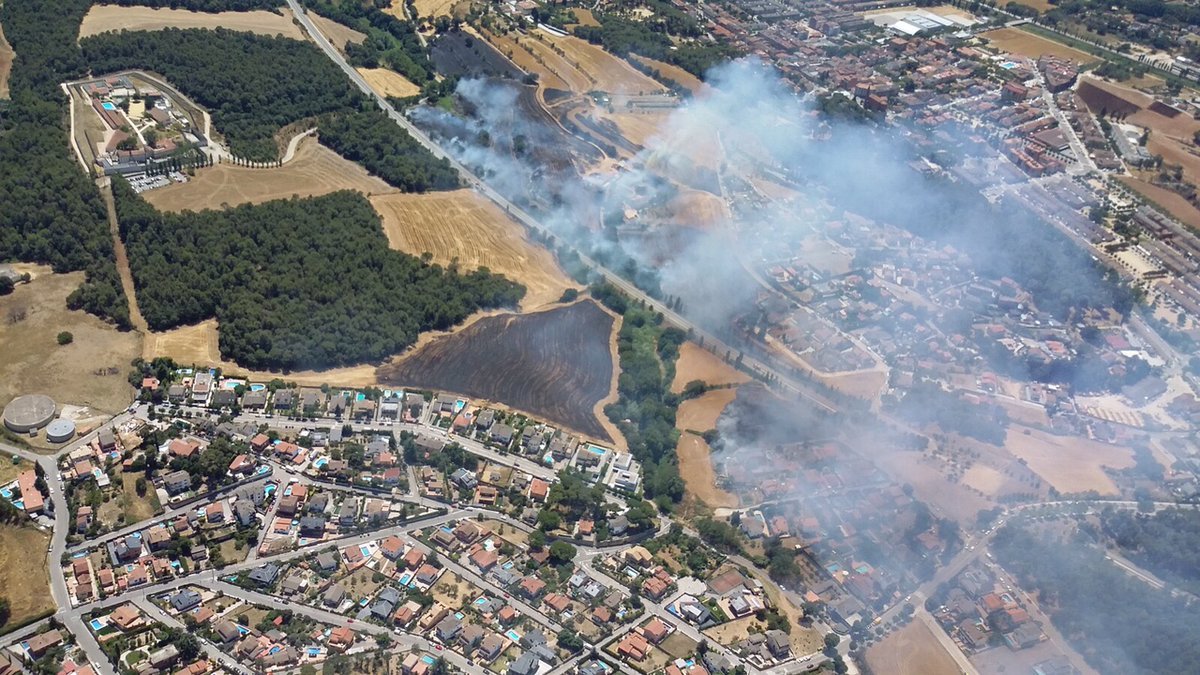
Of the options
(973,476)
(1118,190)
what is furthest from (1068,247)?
(973,476)

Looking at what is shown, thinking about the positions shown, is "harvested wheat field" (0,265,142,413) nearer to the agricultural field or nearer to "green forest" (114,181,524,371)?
"green forest" (114,181,524,371)

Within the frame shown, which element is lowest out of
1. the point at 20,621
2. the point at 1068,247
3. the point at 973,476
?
the point at 20,621

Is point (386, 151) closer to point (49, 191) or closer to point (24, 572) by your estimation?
point (49, 191)

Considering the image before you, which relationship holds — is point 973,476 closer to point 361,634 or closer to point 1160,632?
point 1160,632

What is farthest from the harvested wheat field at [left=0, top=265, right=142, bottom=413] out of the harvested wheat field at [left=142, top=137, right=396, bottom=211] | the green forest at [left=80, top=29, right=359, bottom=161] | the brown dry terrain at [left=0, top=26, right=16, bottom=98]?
the brown dry terrain at [left=0, top=26, right=16, bottom=98]

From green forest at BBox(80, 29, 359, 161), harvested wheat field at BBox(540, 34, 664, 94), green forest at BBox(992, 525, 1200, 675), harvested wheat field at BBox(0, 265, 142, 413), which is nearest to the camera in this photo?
green forest at BBox(992, 525, 1200, 675)

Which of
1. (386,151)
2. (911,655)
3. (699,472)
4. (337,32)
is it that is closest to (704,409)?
(699,472)
